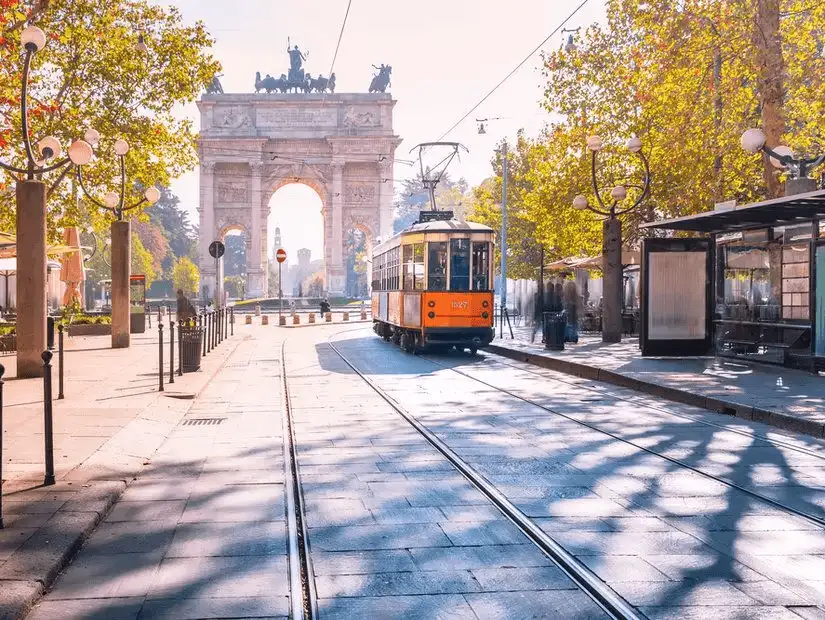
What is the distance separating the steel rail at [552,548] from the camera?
14.3ft

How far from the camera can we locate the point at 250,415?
11.6 m

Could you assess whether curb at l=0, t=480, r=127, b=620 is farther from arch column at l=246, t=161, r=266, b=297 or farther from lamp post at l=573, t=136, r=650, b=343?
arch column at l=246, t=161, r=266, b=297

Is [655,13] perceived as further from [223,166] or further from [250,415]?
[223,166]

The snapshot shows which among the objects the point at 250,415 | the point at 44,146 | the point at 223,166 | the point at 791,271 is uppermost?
the point at 223,166

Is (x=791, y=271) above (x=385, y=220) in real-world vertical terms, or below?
below

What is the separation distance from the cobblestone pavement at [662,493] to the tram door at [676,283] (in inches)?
230

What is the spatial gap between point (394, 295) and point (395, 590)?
Answer: 68.0 feet

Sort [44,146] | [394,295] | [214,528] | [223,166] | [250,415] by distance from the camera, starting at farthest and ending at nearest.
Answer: [223,166] < [394,295] < [44,146] < [250,415] < [214,528]

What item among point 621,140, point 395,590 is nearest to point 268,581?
point 395,590

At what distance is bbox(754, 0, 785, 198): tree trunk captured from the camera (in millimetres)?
20391

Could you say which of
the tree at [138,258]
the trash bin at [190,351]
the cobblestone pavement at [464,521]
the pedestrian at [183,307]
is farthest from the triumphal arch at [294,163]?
the cobblestone pavement at [464,521]

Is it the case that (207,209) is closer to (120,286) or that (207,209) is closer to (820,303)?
(120,286)

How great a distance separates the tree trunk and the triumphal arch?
53695mm

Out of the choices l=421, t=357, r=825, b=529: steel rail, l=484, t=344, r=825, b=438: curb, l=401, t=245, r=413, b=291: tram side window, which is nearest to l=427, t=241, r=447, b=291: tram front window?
l=401, t=245, r=413, b=291: tram side window
